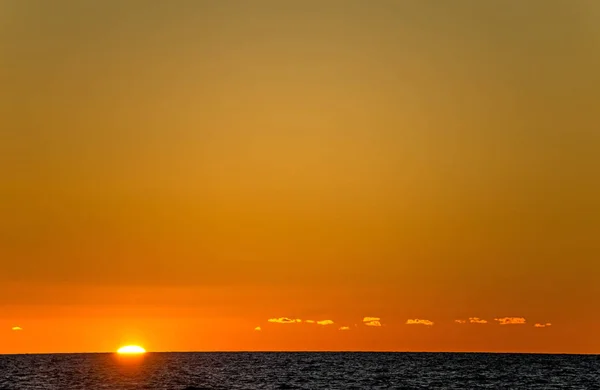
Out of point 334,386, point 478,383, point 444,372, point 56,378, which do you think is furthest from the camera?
point 444,372

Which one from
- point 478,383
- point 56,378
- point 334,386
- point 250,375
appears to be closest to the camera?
point 334,386

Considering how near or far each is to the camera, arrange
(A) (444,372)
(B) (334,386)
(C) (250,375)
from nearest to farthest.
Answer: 1. (B) (334,386)
2. (C) (250,375)
3. (A) (444,372)

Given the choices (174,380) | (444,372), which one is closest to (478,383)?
(444,372)

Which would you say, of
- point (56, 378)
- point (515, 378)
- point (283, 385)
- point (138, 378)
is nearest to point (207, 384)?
point (283, 385)

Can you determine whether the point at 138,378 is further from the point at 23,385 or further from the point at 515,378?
the point at 515,378

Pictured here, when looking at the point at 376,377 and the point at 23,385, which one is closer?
the point at 23,385

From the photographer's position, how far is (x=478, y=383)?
513 ft

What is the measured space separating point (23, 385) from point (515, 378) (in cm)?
8937

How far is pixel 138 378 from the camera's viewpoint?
16500cm

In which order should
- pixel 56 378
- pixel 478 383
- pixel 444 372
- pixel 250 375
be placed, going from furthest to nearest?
pixel 444 372 < pixel 250 375 < pixel 56 378 < pixel 478 383

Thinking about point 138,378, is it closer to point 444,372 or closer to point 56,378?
point 56,378

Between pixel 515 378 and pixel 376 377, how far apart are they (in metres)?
26.4

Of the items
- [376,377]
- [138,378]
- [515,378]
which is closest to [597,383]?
[515,378]

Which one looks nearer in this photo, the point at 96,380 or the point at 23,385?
Result: the point at 23,385
